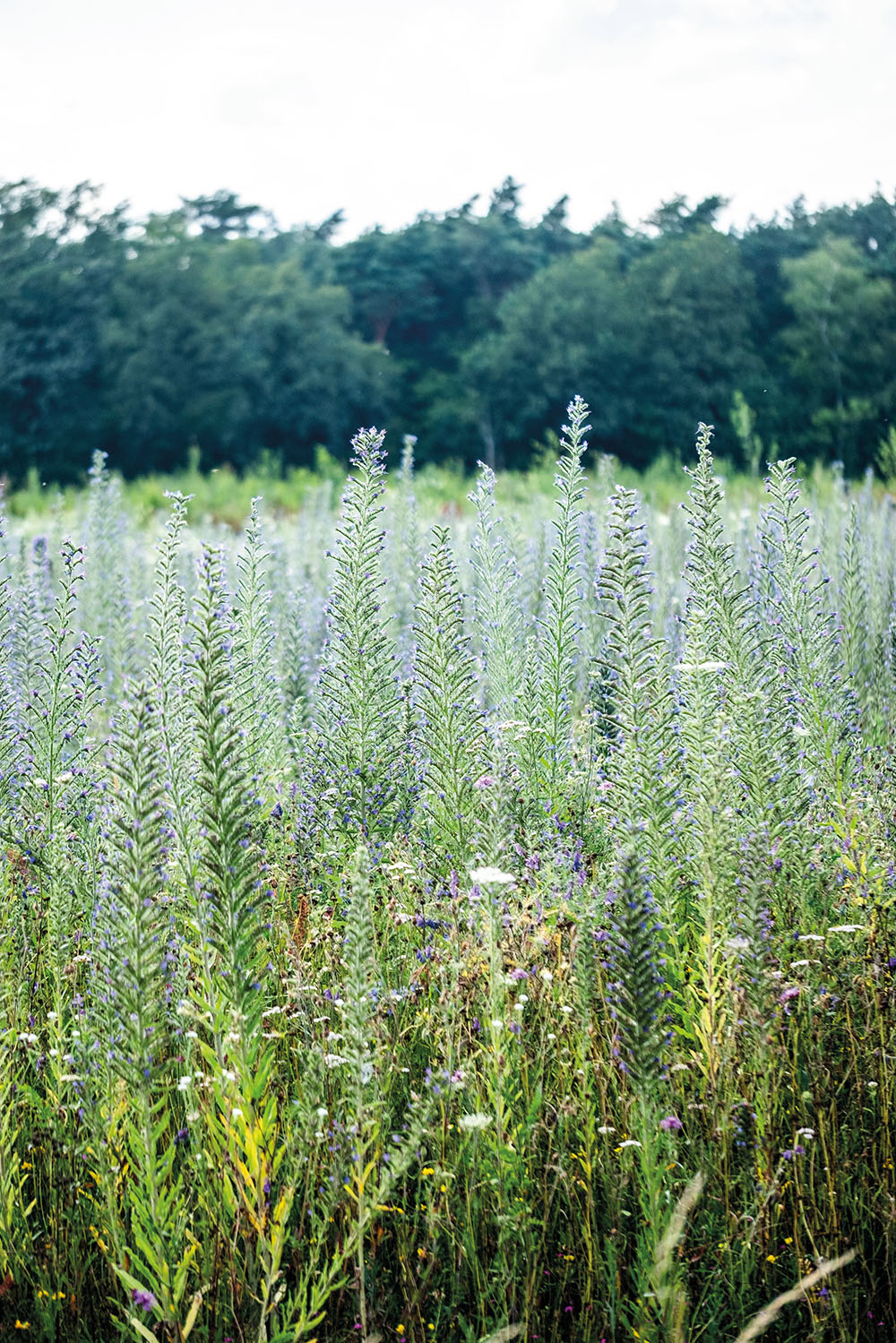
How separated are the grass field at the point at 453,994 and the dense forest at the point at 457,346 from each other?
1008 inches

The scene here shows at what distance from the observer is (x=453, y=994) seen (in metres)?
2.21

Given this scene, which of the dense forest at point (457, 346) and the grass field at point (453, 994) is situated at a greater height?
the dense forest at point (457, 346)

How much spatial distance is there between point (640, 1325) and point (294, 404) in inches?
1381

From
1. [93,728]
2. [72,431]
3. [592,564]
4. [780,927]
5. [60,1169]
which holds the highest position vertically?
[72,431]

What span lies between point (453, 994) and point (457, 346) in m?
38.5

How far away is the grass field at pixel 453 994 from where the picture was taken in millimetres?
1943

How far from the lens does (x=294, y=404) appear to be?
115ft

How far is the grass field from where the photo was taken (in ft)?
6.38

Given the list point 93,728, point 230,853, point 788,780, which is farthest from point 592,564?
point 230,853

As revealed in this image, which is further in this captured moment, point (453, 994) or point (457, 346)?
point (457, 346)

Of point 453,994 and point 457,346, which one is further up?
point 457,346

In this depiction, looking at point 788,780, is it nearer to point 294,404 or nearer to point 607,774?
point 607,774

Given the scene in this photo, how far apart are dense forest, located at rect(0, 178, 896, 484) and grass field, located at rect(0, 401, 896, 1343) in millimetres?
25598

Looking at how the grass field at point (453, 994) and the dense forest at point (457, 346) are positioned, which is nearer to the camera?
the grass field at point (453, 994)
